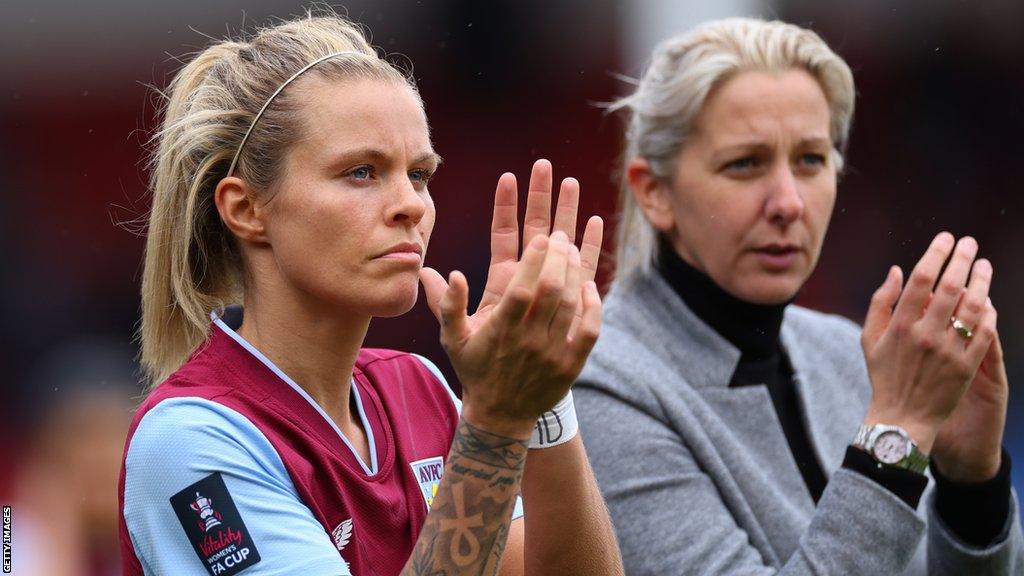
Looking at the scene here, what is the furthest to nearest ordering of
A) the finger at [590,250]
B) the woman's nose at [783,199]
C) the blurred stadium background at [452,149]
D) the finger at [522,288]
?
the blurred stadium background at [452,149]
the woman's nose at [783,199]
the finger at [590,250]
the finger at [522,288]

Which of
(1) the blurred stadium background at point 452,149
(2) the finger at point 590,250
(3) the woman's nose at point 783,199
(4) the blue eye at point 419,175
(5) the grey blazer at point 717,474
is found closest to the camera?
(2) the finger at point 590,250

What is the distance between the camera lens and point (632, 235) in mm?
3191

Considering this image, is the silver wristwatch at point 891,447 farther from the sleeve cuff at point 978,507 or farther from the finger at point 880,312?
the sleeve cuff at point 978,507

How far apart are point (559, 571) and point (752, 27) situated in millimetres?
1624

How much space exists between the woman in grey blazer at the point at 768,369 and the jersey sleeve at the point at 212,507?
99 centimetres

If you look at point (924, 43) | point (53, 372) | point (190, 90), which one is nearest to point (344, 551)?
point (190, 90)

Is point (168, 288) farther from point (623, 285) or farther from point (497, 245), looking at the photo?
point (623, 285)

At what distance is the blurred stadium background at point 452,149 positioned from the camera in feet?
15.9

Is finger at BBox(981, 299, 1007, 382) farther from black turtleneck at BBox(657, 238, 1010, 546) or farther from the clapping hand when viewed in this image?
black turtleneck at BBox(657, 238, 1010, 546)

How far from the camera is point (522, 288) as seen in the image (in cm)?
159

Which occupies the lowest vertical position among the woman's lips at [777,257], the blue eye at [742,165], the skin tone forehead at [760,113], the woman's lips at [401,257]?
the woman's lips at [777,257]

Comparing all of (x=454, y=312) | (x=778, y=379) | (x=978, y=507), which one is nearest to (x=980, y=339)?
(x=978, y=507)

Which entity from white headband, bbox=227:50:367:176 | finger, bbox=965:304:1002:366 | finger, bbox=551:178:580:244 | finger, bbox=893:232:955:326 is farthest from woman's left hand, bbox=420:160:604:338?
finger, bbox=965:304:1002:366

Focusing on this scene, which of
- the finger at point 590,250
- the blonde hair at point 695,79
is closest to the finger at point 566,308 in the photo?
the finger at point 590,250
